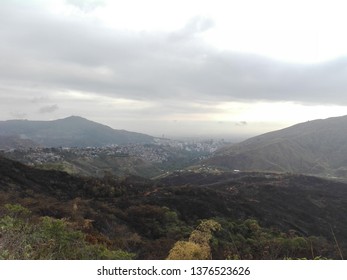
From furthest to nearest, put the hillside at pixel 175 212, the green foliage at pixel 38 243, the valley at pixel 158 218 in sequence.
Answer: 1. the hillside at pixel 175 212
2. the valley at pixel 158 218
3. the green foliage at pixel 38 243

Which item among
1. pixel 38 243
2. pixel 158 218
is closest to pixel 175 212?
pixel 158 218

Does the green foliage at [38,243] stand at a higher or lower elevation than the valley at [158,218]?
higher

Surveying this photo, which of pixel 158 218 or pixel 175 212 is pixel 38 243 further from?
pixel 175 212

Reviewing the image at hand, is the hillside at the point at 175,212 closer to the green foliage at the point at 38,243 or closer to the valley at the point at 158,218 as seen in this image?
the valley at the point at 158,218

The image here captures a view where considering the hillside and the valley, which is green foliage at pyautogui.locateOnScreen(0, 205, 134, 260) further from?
the hillside

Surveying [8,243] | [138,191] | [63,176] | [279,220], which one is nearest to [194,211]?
[138,191]

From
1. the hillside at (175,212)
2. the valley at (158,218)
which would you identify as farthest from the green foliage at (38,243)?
the hillside at (175,212)

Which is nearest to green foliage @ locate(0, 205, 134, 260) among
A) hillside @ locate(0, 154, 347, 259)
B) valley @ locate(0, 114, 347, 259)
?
valley @ locate(0, 114, 347, 259)

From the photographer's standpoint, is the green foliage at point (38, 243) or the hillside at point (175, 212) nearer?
the green foliage at point (38, 243)

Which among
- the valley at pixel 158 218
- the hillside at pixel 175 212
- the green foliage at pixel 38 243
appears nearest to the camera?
the green foliage at pixel 38 243
